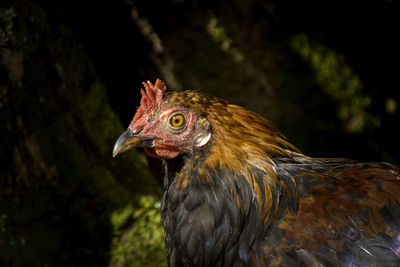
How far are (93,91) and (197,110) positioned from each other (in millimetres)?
1964

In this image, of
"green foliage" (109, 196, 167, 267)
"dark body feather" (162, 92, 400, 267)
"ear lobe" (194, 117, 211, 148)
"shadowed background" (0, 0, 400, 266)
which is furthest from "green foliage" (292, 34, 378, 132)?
"ear lobe" (194, 117, 211, 148)

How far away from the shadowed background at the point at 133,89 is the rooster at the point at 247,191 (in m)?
1.66

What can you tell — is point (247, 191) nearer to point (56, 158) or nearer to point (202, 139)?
point (202, 139)

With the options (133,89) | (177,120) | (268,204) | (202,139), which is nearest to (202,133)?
(202,139)

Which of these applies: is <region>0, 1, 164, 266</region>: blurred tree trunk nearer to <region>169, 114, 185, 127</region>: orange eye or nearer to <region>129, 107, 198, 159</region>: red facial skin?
<region>129, 107, 198, 159</region>: red facial skin

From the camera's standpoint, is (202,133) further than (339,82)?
No

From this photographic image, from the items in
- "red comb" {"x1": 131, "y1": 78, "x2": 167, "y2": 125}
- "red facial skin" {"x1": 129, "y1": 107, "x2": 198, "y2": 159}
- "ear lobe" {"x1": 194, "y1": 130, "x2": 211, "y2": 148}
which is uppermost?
"red comb" {"x1": 131, "y1": 78, "x2": 167, "y2": 125}

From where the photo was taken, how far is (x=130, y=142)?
223cm

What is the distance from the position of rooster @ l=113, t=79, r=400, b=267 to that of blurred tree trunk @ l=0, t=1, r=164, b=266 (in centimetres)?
163

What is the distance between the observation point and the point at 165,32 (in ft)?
14.0

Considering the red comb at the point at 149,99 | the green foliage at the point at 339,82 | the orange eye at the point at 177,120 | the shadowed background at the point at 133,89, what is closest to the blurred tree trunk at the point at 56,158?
the shadowed background at the point at 133,89

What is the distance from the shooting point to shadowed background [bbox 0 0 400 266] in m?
3.39

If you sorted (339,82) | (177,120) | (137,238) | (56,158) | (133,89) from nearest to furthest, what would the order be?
1. (177,120)
2. (56,158)
3. (137,238)
4. (133,89)
5. (339,82)

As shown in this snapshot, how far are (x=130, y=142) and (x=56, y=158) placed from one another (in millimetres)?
1782
